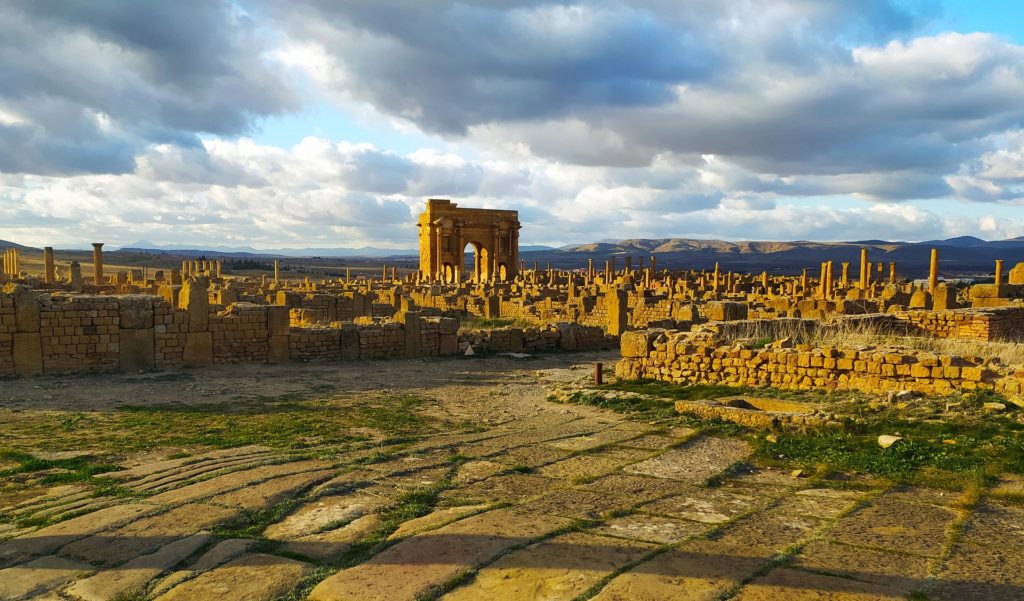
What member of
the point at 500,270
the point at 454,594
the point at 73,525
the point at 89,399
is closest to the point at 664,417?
the point at 454,594

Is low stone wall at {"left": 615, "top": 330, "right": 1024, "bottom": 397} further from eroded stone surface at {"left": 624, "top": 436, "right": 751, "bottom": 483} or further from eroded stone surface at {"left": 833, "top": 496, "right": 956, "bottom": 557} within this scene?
eroded stone surface at {"left": 833, "top": 496, "right": 956, "bottom": 557}

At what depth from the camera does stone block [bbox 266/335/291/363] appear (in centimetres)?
1554

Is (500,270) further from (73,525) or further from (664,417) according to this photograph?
(73,525)

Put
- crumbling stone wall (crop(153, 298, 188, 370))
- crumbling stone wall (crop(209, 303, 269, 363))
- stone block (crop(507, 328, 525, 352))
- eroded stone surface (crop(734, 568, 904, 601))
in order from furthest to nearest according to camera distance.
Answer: stone block (crop(507, 328, 525, 352)), crumbling stone wall (crop(209, 303, 269, 363)), crumbling stone wall (crop(153, 298, 188, 370)), eroded stone surface (crop(734, 568, 904, 601))

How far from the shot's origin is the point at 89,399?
1128cm

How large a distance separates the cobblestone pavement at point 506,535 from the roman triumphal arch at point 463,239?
52729 millimetres

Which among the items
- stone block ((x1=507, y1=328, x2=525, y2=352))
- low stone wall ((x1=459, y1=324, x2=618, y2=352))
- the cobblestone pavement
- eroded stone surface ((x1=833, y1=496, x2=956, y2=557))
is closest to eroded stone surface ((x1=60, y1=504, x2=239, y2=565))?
the cobblestone pavement

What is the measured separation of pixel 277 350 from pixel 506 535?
12.1m

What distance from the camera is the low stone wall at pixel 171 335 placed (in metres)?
13.2

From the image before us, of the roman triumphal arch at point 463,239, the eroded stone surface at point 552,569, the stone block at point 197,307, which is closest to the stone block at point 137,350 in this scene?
the stone block at point 197,307

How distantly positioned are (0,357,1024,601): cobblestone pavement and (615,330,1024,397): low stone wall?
135 inches

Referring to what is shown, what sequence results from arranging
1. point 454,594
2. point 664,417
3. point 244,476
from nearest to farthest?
1. point 454,594
2. point 244,476
3. point 664,417

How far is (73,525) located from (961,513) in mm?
6036

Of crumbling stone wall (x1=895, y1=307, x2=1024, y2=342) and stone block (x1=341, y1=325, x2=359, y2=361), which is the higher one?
crumbling stone wall (x1=895, y1=307, x2=1024, y2=342)
